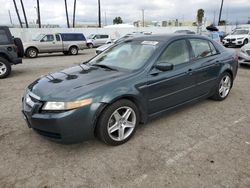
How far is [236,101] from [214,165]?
115 inches

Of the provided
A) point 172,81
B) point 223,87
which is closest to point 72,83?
point 172,81

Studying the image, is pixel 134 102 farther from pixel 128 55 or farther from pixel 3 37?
pixel 3 37

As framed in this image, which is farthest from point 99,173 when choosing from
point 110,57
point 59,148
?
point 110,57

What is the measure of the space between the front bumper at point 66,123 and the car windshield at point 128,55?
1121 mm

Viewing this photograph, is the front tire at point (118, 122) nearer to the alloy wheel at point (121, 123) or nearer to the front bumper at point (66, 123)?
the alloy wheel at point (121, 123)

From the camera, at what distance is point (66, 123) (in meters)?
2.96

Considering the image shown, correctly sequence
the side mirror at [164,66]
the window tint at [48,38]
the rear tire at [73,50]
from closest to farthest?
1. the side mirror at [164,66]
2. the window tint at [48,38]
3. the rear tire at [73,50]

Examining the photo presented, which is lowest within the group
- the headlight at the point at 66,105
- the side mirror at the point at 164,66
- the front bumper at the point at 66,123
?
the front bumper at the point at 66,123

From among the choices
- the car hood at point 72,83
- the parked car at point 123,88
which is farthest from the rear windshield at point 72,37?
the car hood at point 72,83

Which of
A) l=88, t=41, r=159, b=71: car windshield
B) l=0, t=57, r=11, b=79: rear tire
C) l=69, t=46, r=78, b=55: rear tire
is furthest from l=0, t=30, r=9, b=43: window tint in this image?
l=69, t=46, r=78, b=55: rear tire

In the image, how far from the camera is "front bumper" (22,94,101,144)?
296 centimetres

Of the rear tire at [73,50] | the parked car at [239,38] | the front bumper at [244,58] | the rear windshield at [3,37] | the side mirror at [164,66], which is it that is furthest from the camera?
the parked car at [239,38]

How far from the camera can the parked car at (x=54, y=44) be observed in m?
16.9

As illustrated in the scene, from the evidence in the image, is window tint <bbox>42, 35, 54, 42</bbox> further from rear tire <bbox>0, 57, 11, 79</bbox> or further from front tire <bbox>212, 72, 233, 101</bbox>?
front tire <bbox>212, 72, 233, 101</bbox>
